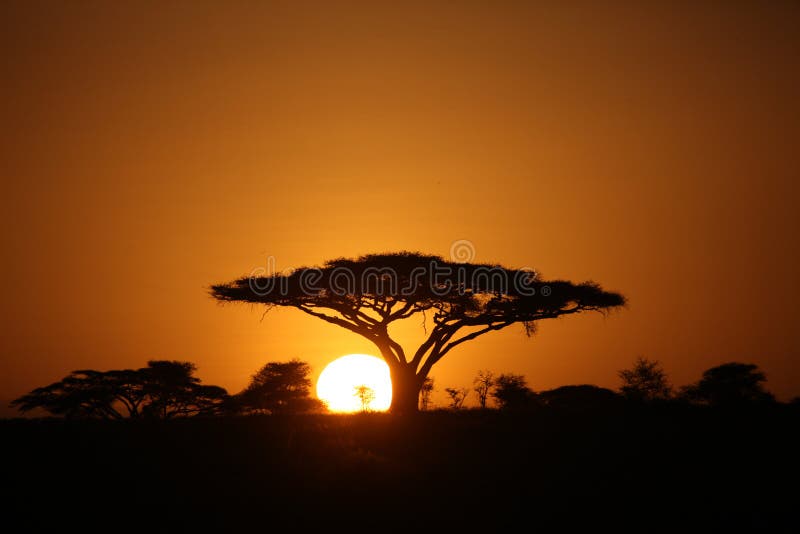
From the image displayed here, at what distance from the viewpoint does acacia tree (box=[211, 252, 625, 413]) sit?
36.8m

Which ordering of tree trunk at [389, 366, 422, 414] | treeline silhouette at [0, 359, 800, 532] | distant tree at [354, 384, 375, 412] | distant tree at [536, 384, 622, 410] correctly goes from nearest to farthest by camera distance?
treeline silhouette at [0, 359, 800, 532], tree trunk at [389, 366, 422, 414], distant tree at [354, 384, 375, 412], distant tree at [536, 384, 622, 410]

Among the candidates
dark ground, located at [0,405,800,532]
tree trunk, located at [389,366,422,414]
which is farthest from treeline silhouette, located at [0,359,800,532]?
tree trunk, located at [389,366,422,414]

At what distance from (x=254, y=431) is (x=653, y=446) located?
14061 mm

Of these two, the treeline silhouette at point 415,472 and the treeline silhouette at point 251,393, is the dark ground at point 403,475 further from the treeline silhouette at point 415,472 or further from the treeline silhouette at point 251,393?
the treeline silhouette at point 251,393

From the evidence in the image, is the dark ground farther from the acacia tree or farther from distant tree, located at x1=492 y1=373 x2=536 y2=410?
distant tree, located at x1=492 y1=373 x2=536 y2=410

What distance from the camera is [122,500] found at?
19453 mm

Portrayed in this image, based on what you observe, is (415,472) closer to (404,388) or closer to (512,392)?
(404,388)

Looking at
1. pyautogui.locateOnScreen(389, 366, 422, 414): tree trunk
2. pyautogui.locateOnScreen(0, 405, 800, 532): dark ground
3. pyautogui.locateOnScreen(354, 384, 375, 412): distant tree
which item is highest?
pyautogui.locateOnScreen(354, 384, 375, 412): distant tree

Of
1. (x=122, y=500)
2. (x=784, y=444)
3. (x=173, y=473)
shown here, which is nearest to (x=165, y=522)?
(x=122, y=500)

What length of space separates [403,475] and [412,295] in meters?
16.2

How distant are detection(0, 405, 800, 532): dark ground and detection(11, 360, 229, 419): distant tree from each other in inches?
1046

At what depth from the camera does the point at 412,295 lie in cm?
3684

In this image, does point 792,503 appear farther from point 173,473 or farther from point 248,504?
point 173,473

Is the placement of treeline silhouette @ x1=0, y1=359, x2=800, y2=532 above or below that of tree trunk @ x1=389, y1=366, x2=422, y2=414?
below
